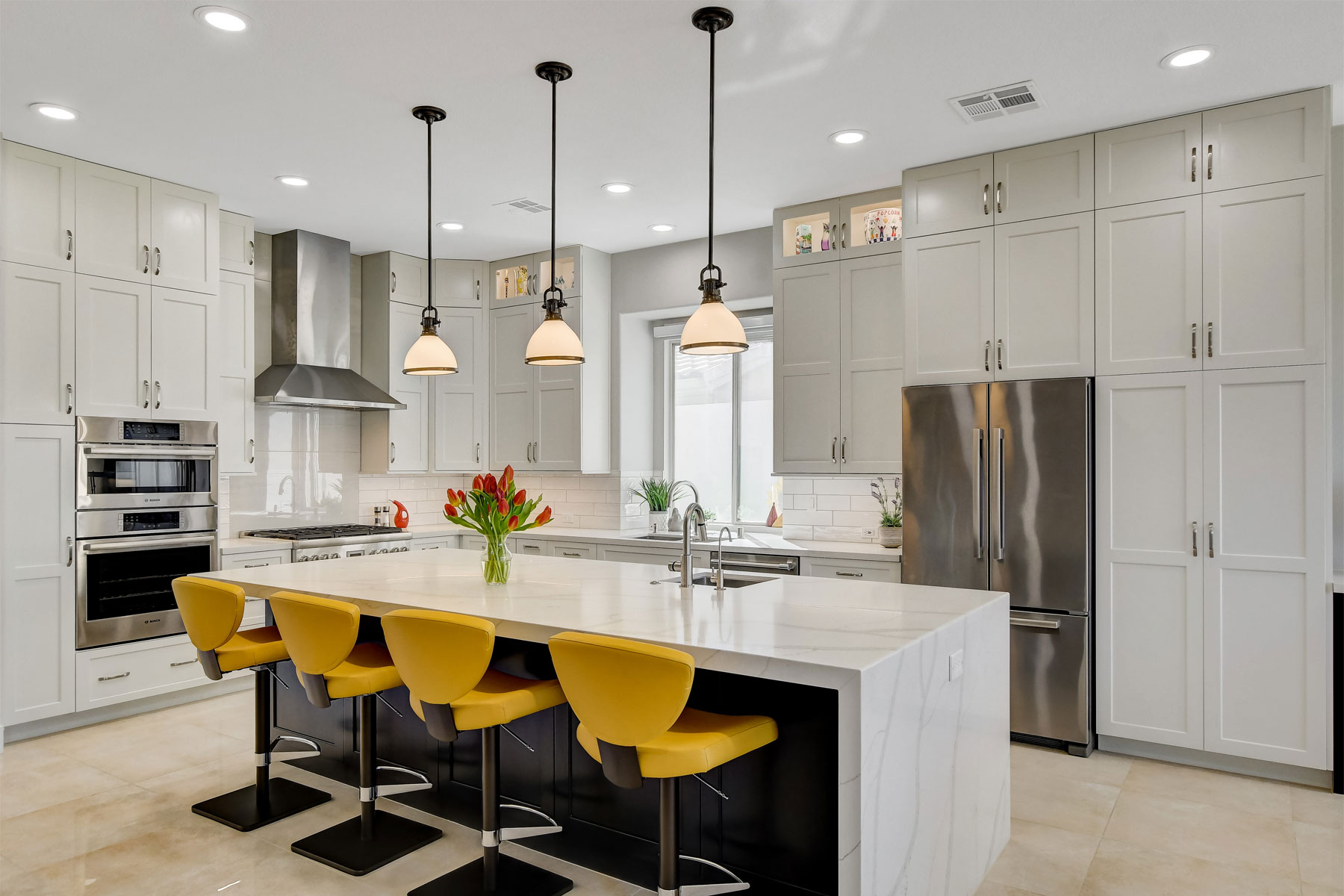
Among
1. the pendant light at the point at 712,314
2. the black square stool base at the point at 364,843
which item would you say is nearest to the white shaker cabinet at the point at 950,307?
the pendant light at the point at 712,314

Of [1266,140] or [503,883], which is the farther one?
[1266,140]

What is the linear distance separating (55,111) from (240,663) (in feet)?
8.31

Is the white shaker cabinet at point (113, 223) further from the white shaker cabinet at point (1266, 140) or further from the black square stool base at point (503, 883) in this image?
the white shaker cabinet at point (1266, 140)

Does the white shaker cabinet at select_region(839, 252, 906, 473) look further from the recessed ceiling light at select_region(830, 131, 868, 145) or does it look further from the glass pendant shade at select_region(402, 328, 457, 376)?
the glass pendant shade at select_region(402, 328, 457, 376)

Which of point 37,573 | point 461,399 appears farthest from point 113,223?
point 461,399

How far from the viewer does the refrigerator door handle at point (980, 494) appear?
4.06 meters

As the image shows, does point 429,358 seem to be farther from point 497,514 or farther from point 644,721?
point 644,721

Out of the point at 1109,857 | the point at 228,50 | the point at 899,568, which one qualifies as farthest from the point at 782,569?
the point at 228,50

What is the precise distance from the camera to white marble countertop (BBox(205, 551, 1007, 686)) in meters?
2.06

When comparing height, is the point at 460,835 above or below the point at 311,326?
below

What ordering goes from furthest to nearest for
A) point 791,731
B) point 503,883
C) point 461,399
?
point 461,399
point 503,883
point 791,731

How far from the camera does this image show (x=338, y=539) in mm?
5223

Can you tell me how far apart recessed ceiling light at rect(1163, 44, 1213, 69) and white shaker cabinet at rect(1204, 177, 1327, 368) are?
69 centimetres

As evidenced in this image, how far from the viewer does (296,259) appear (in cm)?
543
